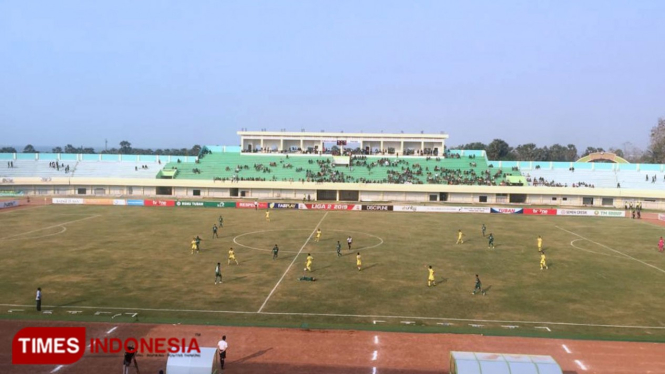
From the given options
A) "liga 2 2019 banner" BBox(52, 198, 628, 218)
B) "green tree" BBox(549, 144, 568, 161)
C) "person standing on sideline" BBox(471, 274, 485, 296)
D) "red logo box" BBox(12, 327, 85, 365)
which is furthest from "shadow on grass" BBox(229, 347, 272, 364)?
"green tree" BBox(549, 144, 568, 161)

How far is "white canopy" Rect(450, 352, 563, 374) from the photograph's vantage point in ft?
44.9

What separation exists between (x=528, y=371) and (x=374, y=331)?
9.93 metres

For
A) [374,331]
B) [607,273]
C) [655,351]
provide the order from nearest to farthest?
1. [655,351]
2. [374,331]
3. [607,273]

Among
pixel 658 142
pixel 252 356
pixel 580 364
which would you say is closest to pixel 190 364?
pixel 252 356

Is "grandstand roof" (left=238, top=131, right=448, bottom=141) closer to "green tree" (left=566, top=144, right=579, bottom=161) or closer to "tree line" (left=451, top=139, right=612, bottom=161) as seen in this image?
"tree line" (left=451, top=139, right=612, bottom=161)

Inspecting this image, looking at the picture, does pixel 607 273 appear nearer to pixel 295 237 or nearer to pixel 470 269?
pixel 470 269

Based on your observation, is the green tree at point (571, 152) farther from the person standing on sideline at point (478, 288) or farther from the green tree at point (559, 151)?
the person standing on sideline at point (478, 288)

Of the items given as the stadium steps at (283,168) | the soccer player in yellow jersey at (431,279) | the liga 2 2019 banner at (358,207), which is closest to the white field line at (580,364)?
the soccer player in yellow jersey at (431,279)

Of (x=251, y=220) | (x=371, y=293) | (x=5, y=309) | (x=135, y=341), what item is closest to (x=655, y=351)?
(x=371, y=293)

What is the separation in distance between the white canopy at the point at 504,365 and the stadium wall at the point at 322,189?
232 ft

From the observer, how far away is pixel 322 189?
3364 inches

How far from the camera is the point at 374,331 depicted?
22.7 metres

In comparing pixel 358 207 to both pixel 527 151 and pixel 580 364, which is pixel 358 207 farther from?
pixel 527 151

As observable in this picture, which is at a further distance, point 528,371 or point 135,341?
point 135,341
